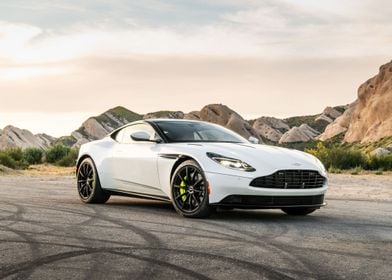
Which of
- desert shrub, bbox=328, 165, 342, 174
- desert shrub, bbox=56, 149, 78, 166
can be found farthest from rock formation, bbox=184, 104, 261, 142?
desert shrub, bbox=328, 165, 342, 174

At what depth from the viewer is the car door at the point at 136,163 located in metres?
10.2

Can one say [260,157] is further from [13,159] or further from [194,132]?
[13,159]

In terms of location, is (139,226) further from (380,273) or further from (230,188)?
(380,273)

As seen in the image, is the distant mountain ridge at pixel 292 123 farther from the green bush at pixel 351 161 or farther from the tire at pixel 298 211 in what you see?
the tire at pixel 298 211

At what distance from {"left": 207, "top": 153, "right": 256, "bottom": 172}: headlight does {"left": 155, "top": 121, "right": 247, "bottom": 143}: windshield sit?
1084 mm

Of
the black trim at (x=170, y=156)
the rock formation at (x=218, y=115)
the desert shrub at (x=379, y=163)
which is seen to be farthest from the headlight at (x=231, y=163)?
the rock formation at (x=218, y=115)

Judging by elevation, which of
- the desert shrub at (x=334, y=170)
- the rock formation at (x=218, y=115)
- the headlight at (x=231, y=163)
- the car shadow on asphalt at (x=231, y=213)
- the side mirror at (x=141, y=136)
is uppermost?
the rock formation at (x=218, y=115)

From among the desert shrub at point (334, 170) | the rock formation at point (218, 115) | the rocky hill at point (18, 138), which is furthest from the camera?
the rocky hill at point (18, 138)

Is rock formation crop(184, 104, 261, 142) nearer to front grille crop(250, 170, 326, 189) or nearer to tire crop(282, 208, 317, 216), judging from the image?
tire crop(282, 208, 317, 216)

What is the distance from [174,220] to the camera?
9.09 m

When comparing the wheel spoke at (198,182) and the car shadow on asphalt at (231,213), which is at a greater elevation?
the wheel spoke at (198,182)

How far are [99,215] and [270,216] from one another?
8.28 ft

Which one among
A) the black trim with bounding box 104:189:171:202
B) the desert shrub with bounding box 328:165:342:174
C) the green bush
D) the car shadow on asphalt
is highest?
the black trim with bounding box 104:189:171:202

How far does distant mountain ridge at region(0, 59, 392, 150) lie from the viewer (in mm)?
94125
